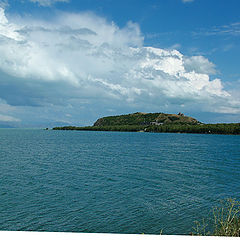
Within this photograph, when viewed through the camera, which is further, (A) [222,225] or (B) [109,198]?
(B) [109,198]

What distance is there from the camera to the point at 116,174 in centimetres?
4134

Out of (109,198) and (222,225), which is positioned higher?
(222,225)

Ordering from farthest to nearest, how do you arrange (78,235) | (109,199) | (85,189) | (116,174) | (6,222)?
(116,174) < (85,189) < (109,199) < (6,222) < (78,235)

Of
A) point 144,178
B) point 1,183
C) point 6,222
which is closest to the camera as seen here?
point 6,222

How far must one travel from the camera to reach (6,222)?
67.6ft

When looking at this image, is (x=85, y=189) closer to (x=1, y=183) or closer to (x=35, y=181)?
(x=35, y=181)

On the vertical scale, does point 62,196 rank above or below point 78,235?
below

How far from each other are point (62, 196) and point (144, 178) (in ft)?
48.2

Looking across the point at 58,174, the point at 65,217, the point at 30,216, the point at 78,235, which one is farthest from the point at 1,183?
the point at 78,235

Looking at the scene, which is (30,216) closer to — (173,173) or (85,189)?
(85,189)

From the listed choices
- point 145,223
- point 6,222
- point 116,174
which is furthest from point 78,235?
point 116,174

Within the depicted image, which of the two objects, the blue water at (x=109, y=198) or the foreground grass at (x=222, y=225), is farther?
the blue water at (x=109, y=198)

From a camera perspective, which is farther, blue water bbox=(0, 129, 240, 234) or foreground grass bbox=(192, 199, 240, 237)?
blue water bbox=(0, 129, 240, 234)

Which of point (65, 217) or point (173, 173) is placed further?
point (173, 173)
